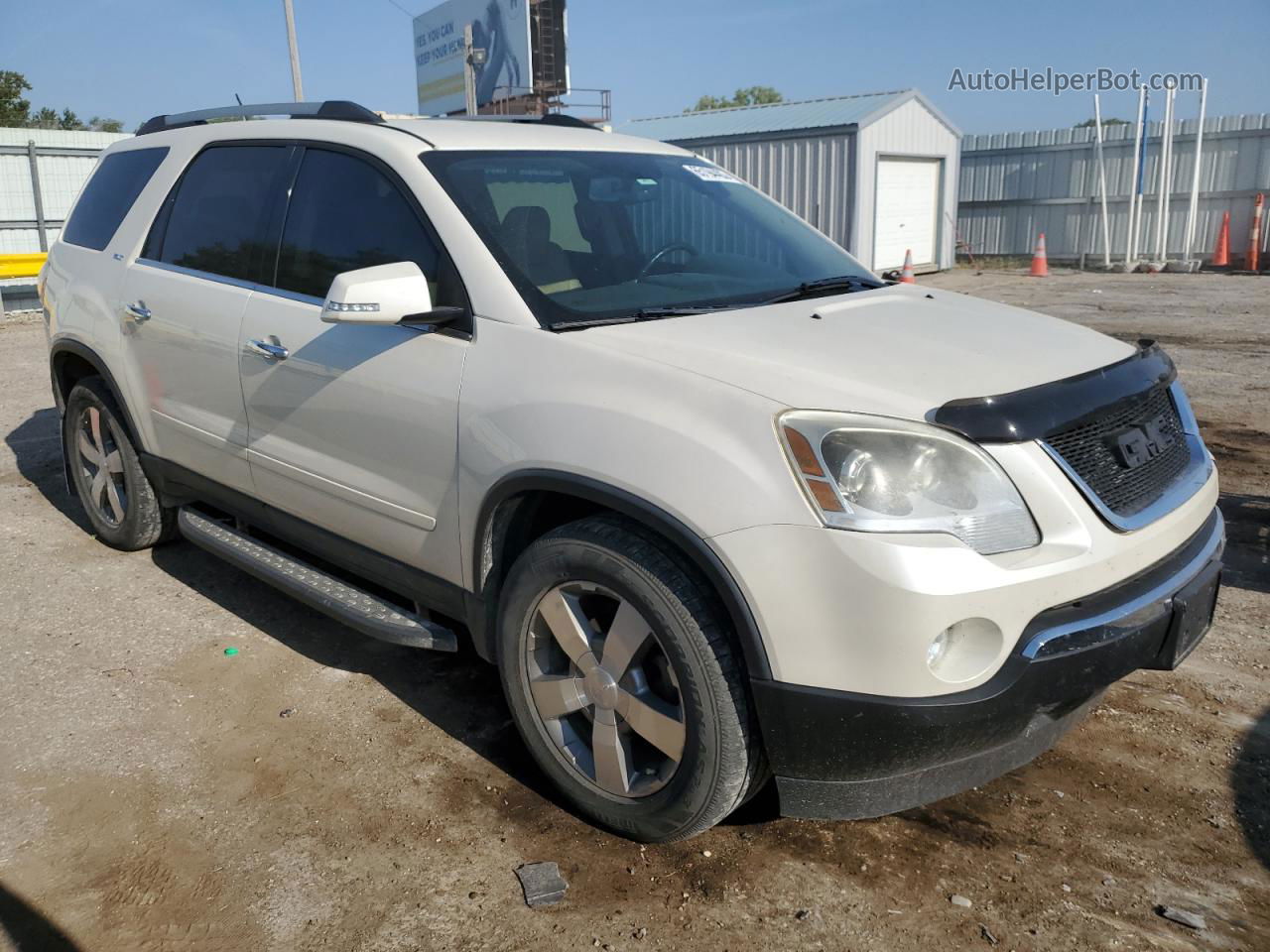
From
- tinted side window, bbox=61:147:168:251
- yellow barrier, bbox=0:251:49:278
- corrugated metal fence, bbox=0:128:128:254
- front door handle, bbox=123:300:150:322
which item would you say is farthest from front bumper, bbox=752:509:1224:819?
corrugated metal fence, bbox=0:128:128:254

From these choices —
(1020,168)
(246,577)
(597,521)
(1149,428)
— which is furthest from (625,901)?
(1020,168)

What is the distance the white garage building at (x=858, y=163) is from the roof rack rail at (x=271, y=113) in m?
16.5

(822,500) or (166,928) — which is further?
(166,928)

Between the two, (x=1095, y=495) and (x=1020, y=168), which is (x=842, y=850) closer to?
(x=1095, y=495)

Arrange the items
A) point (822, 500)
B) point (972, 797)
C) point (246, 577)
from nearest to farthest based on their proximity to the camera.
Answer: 1. point (822, 500)
2. point (972, 797)
3. point (246, 577)

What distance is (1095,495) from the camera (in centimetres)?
247

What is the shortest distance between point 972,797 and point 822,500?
1309mm

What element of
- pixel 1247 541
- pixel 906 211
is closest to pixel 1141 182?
pixel 906 211

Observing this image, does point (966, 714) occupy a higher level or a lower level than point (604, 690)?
higher

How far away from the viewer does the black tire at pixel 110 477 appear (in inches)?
191

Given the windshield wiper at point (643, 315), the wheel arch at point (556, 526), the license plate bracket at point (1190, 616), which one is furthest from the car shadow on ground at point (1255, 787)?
the windshield wiper at point (643, 315)

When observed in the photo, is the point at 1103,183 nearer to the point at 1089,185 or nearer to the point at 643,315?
the point at 1089,185

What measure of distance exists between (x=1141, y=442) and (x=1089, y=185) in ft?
76.8

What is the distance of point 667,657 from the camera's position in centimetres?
257
